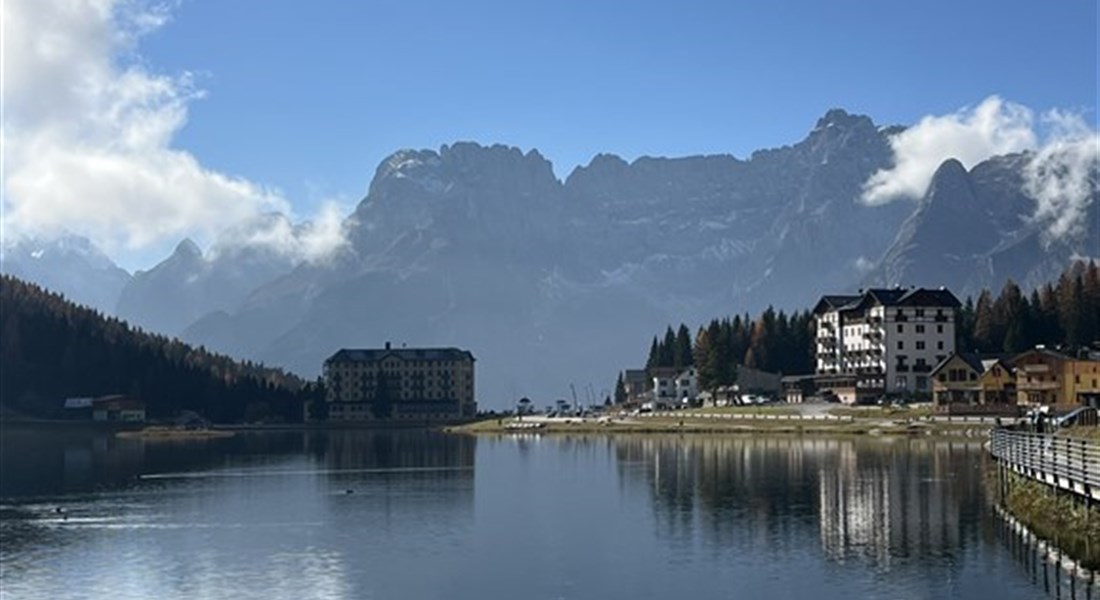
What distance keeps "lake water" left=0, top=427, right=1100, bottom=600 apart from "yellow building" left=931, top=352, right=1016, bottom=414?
4383cm

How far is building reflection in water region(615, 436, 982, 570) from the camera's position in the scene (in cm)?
7012

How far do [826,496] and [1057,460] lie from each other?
2782 centimetres

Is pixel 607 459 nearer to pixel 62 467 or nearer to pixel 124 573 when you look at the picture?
pixel 62 467

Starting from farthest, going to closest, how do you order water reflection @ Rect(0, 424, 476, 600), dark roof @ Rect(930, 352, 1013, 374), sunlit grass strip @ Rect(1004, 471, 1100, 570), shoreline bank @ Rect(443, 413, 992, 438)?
1. dark roof @ Rect(930, 352, 1013, 374)
2. shoreline bank @ Rect(443, 413, 992, 438)
3. water reflection @ Rect(0, 424, 476, 600)
4. sunlit grass strip @ Rect(1004, 471, 1100, 570)

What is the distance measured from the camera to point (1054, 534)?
64.1 metres

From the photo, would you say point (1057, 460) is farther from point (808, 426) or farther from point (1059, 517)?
point (808, 426)

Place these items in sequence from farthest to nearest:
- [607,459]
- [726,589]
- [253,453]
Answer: [253,453] < [607,459] < [726,589]

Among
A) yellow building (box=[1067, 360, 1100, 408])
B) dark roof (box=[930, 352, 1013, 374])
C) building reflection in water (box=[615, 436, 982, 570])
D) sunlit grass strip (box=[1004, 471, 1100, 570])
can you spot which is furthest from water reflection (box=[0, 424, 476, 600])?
yellow building (box=[1067, 360, 1100, 408])

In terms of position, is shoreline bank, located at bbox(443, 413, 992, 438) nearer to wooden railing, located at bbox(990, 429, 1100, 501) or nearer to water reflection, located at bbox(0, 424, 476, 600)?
water reflection, located at bbox(0, 424, 476, 600)

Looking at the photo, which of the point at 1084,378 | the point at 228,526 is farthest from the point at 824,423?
the point at 228,526

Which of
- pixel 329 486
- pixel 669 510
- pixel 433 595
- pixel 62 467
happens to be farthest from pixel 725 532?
pixel 62 467

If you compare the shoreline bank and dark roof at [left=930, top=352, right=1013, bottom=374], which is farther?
dark roof at [left=930, top=352, right=1013, bottom=374]

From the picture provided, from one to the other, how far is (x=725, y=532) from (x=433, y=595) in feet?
71.9

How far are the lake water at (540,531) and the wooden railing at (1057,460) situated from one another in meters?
3.35
